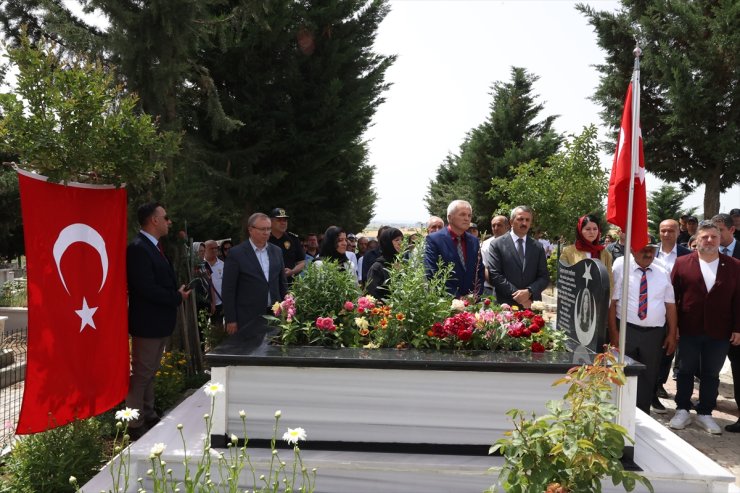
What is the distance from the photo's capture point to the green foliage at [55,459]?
11.9 ft

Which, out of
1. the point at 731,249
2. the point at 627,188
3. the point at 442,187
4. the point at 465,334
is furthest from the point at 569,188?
the point at 442,187

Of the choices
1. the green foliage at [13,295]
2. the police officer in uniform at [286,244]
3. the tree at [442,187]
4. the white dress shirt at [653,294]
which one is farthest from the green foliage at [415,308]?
the tree at [442,187]

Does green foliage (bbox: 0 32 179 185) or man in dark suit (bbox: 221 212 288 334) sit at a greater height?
green foliage (bbox: 0 32 179 185)

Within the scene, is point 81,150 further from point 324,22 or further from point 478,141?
point 478,141

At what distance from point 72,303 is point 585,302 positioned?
3.77 m

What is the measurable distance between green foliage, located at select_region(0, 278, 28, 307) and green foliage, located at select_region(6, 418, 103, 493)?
315 inches

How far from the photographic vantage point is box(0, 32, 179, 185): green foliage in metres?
3.99

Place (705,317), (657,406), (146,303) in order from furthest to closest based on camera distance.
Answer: (657,406)
(705,317)
(146,303)

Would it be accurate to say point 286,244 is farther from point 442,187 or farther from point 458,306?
point 442,187

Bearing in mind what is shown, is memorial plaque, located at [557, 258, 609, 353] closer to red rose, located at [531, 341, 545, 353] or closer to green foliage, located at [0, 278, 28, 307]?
red rose, located at [531, 341, 545, 353]

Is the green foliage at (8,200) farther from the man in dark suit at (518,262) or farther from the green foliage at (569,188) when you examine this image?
the green foliage at (569,188)

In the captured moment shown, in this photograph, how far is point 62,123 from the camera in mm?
4098

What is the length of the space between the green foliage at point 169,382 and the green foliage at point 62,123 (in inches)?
90.4

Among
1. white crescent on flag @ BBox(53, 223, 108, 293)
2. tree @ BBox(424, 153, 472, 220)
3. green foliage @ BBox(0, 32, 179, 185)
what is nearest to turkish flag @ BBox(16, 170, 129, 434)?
white crescent on flag @ BBox(53, 223, 108, 293)
